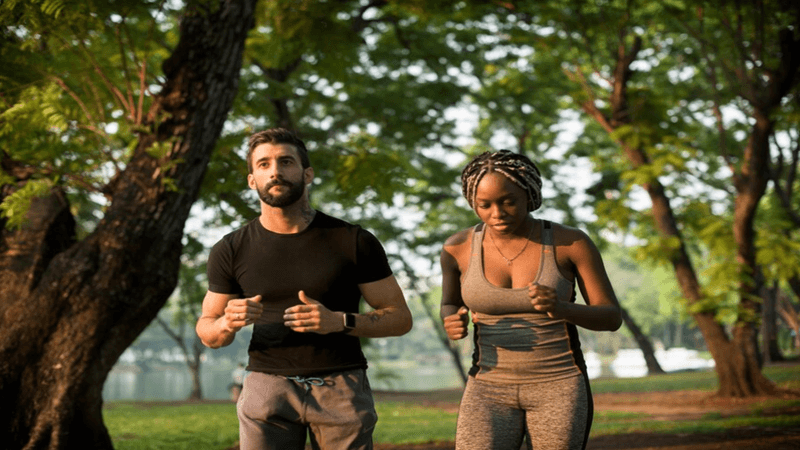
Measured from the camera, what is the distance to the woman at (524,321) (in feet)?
11.5

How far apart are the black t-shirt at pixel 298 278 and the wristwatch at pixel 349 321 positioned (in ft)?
0.41

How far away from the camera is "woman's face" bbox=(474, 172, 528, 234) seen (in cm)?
353

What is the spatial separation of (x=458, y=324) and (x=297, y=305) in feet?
2.43

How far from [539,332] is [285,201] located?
1225 mm

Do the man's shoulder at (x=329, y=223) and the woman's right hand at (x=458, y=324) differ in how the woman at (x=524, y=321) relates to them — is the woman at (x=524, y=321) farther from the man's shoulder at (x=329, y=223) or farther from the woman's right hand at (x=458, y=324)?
the man's shoulder at (x=329, y=223)

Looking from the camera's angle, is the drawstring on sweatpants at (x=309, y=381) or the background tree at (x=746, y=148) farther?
the background tree at (x=746, y=148)

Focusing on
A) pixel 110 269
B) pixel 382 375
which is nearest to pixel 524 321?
pixel 110 269

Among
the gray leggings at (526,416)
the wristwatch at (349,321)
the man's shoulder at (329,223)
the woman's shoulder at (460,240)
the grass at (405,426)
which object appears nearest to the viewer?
the wristwatch at (349,321)

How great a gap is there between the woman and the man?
410 mm

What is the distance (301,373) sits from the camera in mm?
3422

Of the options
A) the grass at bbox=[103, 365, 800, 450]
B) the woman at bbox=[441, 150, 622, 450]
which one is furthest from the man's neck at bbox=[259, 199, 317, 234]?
the grass at bbox=[103, 365, 800, 450]

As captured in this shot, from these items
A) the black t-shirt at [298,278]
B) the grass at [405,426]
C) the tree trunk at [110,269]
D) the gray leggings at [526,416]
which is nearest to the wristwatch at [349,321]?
the black t-shirt at [298,278]

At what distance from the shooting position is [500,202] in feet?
11.7

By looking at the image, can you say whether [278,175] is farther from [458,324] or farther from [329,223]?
[458,324]
